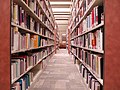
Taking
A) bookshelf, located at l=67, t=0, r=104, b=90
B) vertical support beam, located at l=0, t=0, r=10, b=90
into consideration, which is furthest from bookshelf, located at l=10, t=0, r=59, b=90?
bookshelf, located at l=67, t=0, r=104, b=90

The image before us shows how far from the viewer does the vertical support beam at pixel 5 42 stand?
72.6 inches

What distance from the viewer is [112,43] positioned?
6.13 ft

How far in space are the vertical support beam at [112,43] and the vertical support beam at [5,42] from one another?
1.01 m

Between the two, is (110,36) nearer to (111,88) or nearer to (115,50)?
(115,50)

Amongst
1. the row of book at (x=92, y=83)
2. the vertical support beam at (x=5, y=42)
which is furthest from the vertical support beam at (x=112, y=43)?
the vertical support beam at (x=5, y=42)

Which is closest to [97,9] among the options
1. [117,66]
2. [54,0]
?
[117,66]

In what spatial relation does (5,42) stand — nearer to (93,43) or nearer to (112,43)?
(112,43)

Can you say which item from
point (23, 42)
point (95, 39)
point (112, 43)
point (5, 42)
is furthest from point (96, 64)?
point (5, 42)

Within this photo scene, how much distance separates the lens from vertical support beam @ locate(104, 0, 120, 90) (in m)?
1.86

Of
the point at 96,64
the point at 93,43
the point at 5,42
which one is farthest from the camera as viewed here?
the point at 93,43

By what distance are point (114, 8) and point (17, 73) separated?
1384mm

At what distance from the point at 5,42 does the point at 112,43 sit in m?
1.11

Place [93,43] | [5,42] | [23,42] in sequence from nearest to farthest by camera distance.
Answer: [5,42] → [23,42] → [93,43]

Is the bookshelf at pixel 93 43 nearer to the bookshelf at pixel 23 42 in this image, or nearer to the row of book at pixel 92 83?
the row of book at pixel 92 83
